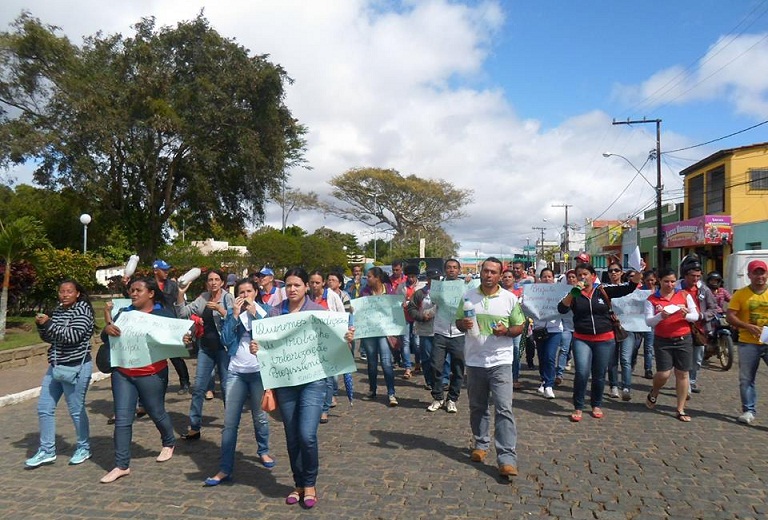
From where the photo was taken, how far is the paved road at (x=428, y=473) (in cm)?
458

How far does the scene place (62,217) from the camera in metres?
26.4

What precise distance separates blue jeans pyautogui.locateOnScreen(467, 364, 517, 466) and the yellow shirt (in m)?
3.56

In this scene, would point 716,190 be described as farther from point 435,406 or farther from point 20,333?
point 20,333

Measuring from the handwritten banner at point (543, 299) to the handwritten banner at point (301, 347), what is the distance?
4.17 metres

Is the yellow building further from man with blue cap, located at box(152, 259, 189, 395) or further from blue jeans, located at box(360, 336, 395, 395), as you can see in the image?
man with blue cap, located at box(152, 259, 189, 395)

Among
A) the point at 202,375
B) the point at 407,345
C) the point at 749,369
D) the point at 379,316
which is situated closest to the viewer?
the point at 202,375

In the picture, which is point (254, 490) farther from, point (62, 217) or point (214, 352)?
point (62, 217)

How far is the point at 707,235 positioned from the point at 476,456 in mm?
29702

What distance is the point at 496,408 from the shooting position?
5469 millimetres

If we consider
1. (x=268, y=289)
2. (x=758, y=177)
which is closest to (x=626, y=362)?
(x=268, y=289)

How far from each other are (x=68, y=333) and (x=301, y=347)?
2305mm

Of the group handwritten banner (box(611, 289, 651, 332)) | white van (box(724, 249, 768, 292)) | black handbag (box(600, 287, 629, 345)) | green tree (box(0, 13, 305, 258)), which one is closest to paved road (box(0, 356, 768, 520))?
black handbag (box(600, 287, 629, 345))

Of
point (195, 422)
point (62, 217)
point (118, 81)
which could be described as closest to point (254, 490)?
point (195, 422)

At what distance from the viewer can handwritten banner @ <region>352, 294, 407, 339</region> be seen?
802 centimetres
